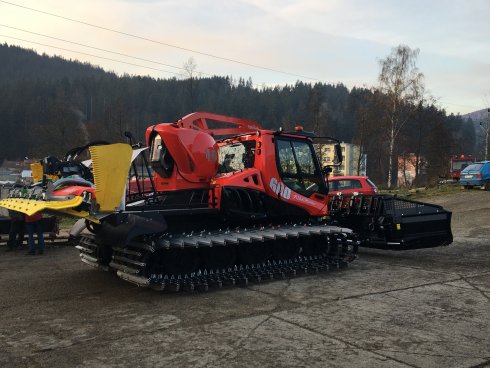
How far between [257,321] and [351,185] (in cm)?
1203

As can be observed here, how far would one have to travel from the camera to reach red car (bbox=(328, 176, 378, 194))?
1642cm

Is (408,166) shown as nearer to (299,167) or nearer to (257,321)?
(299,167)

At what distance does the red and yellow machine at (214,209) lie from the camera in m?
6.24

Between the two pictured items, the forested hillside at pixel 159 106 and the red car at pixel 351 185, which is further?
the forested hillside at pixel 159 106

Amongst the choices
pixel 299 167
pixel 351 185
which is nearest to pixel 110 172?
pixel 299 167

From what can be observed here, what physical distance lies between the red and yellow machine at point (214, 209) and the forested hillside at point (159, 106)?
39.8 meters

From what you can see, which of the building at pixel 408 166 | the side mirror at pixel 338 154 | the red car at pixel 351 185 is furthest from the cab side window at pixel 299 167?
the building at pixel 408 166

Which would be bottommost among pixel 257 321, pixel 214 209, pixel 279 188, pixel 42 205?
pixel 257 321

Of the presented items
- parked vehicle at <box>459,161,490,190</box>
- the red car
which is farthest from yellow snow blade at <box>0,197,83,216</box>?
parked vehicle at <box>459,161,490,190</box>

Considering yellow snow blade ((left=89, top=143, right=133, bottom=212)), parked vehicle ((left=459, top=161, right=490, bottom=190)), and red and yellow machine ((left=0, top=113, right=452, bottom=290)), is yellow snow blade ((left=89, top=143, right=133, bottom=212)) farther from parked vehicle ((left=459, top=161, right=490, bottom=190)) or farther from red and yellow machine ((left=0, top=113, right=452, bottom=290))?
parked vehicle ((left=459, top=161, right=490, bottom=190))

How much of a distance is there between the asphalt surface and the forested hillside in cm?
4204

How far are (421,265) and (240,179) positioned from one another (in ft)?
13.1

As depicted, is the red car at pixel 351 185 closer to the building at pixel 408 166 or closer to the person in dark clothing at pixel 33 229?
the person in dark clothing at pixel 33 229

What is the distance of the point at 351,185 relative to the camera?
16703 millimetres
